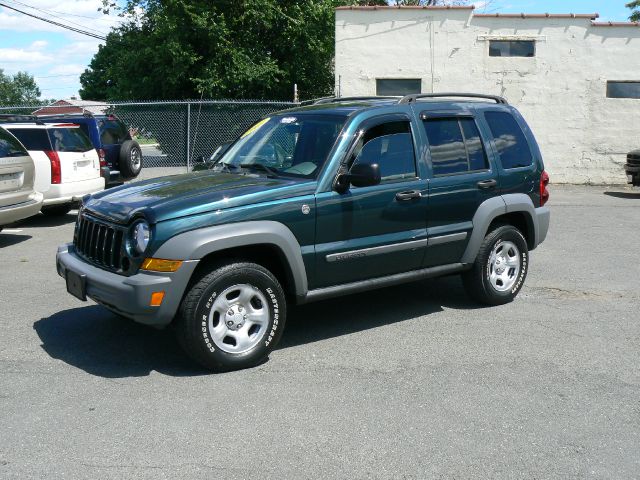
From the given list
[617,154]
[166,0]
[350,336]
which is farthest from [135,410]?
[166,0]

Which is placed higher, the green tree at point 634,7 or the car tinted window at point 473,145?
the green tree at point 634,7

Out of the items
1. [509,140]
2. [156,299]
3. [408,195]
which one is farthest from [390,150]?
[156,299]

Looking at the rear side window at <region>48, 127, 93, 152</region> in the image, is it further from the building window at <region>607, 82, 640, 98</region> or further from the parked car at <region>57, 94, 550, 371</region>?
the building window at <region>607, 82, 640, 98</region>

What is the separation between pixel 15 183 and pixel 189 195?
5655 mm

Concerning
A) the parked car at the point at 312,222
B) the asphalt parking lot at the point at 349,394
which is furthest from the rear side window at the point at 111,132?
the parked car at the point at 312,222

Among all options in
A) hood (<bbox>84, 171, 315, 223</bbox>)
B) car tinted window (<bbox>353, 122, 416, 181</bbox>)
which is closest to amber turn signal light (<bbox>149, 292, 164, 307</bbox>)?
hood (<bbox>84, 171, 315, 223</bbox>)

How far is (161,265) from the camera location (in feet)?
15.6

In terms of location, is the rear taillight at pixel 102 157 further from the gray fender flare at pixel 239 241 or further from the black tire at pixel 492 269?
the gray fender flare at pixel 239 241

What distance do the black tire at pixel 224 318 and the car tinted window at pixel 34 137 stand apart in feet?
25.2

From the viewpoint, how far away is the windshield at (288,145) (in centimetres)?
570

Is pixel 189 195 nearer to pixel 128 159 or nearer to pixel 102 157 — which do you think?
pixel 102 157

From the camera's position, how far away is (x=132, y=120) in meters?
18.7

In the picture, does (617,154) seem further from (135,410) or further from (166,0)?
(135,410)

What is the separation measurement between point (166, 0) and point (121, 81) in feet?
12.5
